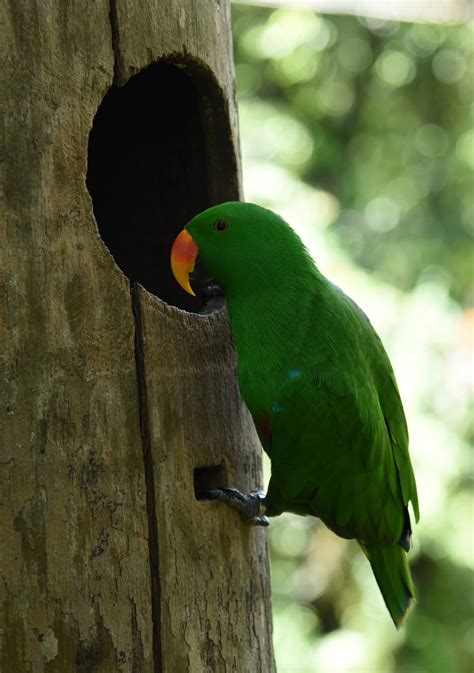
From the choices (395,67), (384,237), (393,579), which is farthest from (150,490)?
(395,67)

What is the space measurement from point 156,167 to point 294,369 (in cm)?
71

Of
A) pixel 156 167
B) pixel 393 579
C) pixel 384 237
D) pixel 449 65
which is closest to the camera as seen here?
pixel 393 579

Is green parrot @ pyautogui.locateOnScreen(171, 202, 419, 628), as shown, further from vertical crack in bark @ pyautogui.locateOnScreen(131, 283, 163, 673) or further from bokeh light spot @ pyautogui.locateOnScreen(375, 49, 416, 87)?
bokeh light spot @ pyautogui.locateOnScreen(375, 49, 416, 87)

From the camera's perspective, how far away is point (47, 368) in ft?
5.45

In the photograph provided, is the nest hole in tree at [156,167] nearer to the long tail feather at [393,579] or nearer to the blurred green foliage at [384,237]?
the long tail feather at [393,579]

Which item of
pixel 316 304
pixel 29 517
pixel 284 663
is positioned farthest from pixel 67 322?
pixel 284 663

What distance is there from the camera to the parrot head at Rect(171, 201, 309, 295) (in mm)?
1910

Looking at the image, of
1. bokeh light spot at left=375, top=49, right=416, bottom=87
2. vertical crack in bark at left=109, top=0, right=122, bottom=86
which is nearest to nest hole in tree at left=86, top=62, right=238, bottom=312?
vertical crack in bark at left=109, top=0, right=122, bottom=86

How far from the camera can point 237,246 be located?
192 cm

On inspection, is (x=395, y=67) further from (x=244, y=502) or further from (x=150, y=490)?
(x=150, y=490)

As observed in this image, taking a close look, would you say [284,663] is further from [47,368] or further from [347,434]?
[47,368]

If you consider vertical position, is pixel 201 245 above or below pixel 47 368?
above

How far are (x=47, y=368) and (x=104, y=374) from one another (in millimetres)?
113

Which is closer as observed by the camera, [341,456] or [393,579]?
[341,456]
